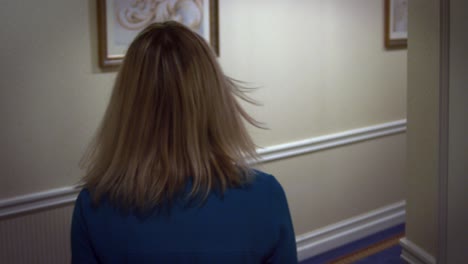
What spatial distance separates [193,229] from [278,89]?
191 centimetres

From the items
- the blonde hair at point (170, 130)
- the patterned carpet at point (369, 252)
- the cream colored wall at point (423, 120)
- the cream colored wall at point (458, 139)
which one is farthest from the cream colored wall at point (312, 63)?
the blonde hair at point (170, 130)

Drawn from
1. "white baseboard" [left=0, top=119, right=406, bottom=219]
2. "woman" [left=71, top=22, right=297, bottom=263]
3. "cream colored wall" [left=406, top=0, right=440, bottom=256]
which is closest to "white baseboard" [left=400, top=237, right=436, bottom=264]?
"cream colored wall" [left=406, top=0, right=440, bottom=256]

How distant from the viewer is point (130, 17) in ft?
6.97

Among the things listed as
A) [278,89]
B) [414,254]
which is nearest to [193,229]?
[414,254]

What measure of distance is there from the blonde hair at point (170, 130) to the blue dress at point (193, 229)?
26 millimetres

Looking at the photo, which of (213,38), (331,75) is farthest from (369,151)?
(213,38)

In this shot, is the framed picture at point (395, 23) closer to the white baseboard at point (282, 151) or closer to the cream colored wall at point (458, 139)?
the white baseboard at point (282, 151)

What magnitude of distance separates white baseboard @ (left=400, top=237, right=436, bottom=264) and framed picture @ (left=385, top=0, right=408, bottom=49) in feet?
6.17

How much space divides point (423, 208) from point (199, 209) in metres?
0.83

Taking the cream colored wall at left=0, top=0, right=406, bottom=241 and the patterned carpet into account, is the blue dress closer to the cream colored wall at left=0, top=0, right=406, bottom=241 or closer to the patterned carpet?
the cream colored wall at left=0, top=0, right=406, bottom=241

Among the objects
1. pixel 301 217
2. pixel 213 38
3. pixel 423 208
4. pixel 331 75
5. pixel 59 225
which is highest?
pixel 213 38

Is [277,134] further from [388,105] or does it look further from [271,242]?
[271,242]

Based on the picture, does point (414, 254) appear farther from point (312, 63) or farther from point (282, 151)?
point (312, 63)

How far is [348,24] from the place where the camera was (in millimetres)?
2926
